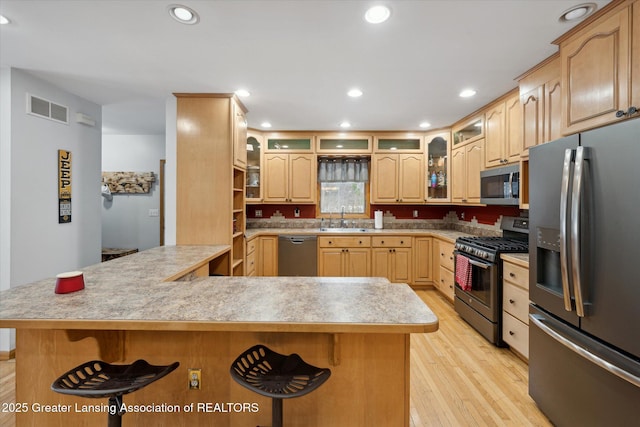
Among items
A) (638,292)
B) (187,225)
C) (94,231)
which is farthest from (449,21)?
(94,231)

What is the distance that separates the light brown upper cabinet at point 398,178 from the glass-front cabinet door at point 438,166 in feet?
0.40

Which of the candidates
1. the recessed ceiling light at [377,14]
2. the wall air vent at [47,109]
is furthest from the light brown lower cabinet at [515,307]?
the wall air vent at [47,109]

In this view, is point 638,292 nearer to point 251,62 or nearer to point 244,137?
point 251,62

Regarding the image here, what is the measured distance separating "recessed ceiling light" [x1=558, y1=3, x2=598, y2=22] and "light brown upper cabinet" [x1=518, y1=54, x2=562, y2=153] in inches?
18.2

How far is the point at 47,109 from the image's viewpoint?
277 centimetres

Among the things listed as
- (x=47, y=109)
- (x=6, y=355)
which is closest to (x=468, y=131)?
(x=47, y=109)

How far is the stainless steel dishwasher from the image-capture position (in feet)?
14.2

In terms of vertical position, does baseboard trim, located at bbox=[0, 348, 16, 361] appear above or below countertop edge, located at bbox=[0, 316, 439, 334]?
below

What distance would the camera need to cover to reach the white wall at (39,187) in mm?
2449

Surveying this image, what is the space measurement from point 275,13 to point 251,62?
0.67m

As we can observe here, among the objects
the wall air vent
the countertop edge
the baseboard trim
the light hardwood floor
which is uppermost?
the wall air vent

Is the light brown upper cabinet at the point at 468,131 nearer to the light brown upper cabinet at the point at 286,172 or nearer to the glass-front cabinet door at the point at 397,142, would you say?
the glass-front cabinet door at the point at 397,142

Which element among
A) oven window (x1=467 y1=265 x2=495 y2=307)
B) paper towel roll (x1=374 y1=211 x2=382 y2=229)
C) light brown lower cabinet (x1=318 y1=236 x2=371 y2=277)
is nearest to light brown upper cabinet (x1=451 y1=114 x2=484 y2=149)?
paper towel roll (x1=374 y1=211 x2=382 y2=229)

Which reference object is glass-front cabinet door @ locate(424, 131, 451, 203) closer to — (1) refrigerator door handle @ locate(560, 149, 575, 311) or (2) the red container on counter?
(1) refrigerator door handle @ locate(560, 149, 575, 311)
